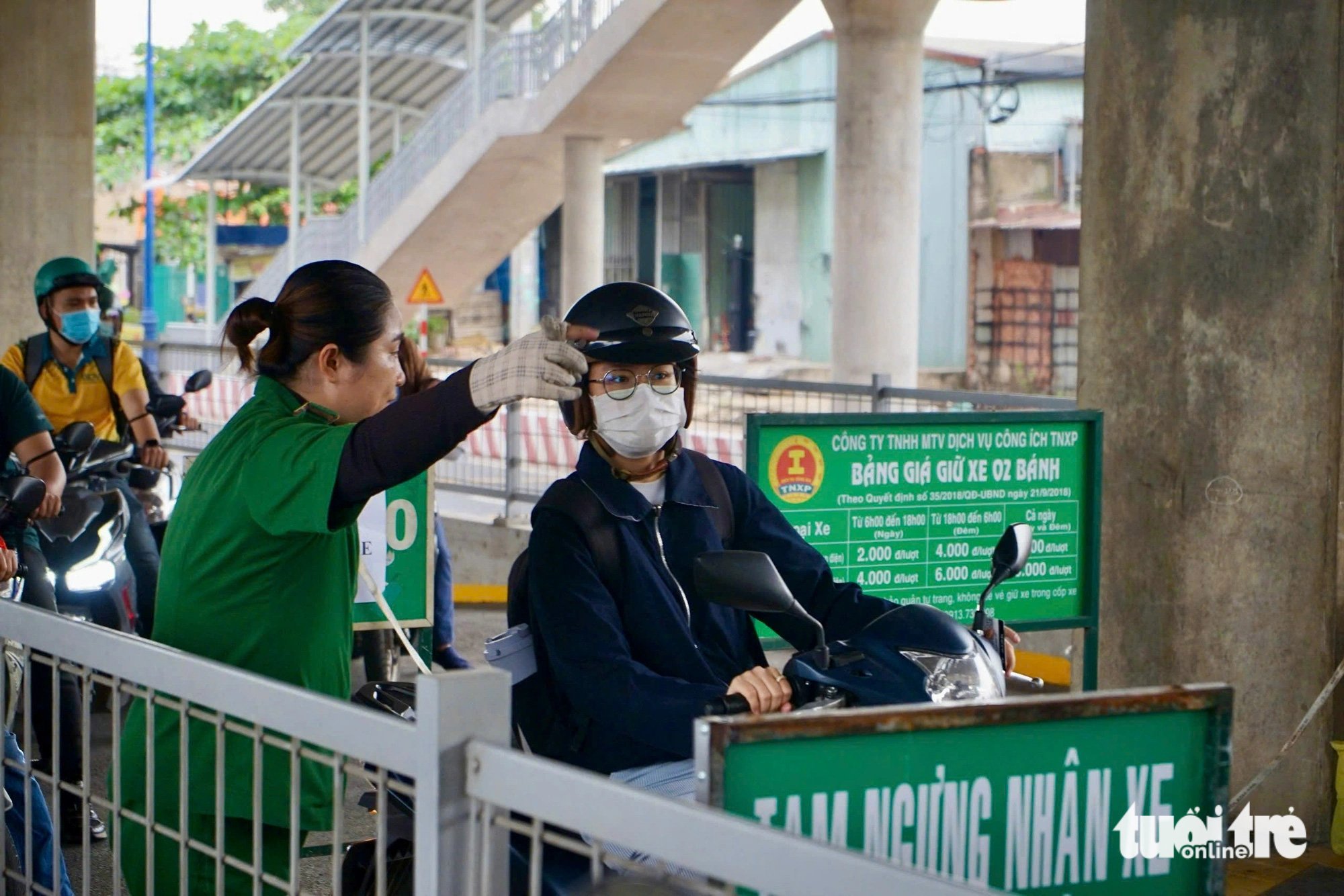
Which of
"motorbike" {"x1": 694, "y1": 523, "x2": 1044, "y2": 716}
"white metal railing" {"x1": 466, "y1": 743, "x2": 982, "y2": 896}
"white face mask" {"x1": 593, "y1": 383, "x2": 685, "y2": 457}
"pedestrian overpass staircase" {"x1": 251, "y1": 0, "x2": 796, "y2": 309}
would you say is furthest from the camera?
"pedestrian overpass staircase" {"x1": 251, "y1": 0, "x2": 796, "y2": 309}

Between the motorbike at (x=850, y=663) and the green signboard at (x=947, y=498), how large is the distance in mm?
2316

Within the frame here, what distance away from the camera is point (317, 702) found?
236 cm

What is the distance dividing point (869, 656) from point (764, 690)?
0.69ft

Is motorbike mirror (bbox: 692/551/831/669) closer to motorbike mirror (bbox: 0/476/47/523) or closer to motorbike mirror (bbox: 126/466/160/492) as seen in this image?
motorbike mirror (bbox: 0/476/47/523)

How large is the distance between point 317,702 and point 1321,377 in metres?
4.45

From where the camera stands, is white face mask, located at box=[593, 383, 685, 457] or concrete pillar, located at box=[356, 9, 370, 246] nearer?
white face mask, located at box=[593, 383, 685, 457]

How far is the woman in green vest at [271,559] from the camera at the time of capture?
2.92 m

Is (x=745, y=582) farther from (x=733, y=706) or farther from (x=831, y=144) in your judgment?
(x=831, y=144)

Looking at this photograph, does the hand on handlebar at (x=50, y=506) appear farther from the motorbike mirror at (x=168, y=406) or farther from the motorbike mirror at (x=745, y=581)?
the motorbike mirror at (x=745, y=581)

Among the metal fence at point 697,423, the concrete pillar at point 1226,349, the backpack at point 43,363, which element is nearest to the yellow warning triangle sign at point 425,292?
the metal fence at point 697,423

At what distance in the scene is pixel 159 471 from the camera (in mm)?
8594

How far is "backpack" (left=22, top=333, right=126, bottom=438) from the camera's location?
770 centimetres

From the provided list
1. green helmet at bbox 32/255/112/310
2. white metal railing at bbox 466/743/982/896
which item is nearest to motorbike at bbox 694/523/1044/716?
white metal railing at bbox 466/743/982/896

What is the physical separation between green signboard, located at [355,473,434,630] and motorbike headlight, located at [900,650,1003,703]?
380 cm
